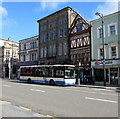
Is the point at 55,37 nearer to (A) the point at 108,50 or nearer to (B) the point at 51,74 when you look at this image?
(B) the point at 51,74

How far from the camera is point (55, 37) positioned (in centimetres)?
3406

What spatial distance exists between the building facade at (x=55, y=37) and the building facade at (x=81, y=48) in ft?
5.45

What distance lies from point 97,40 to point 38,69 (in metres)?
11.0

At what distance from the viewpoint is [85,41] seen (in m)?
27.0

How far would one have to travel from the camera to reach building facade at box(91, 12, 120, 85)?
2266 cm

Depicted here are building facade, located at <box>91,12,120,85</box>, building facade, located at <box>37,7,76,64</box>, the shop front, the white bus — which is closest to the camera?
the white bus

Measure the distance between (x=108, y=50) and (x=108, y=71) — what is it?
333 centimetres

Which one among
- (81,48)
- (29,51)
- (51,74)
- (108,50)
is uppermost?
(29,51)

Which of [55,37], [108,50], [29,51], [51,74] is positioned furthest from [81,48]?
[29,51]

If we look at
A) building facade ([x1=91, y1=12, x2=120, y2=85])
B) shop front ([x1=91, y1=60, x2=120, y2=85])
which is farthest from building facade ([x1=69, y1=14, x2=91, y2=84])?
shop front ([x1=91, y1=60, x2=120, y2=85])

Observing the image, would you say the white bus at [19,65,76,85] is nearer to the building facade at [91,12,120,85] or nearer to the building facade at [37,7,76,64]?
the building facade at [91,12,120,85]

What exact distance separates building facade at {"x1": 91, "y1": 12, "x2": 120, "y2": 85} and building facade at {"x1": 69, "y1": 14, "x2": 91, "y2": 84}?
109 cm

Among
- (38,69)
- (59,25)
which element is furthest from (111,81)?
(59,25)

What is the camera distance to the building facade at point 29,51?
39.8 meters
